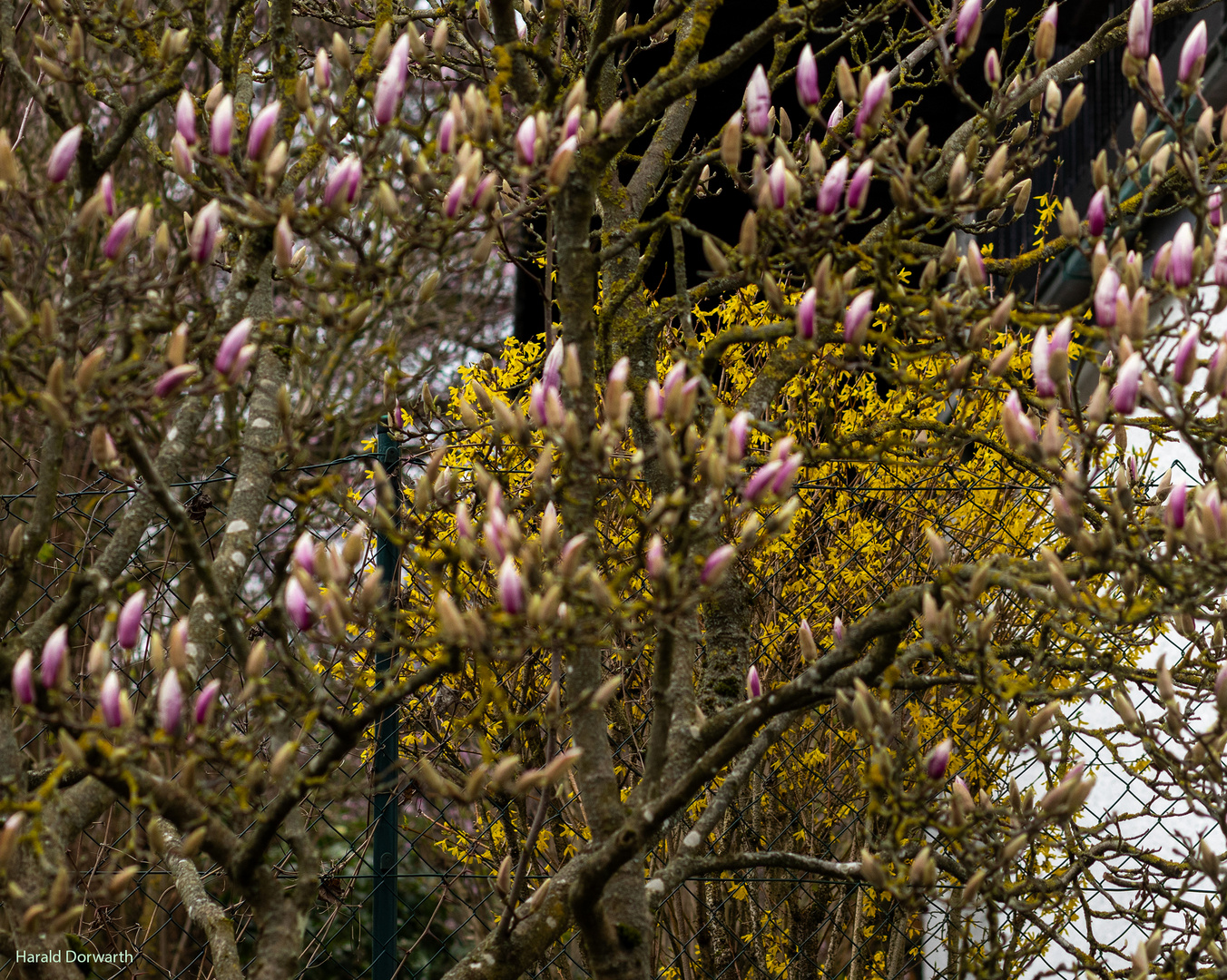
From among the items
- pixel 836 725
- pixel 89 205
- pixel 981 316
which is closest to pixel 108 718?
pixel 89 205

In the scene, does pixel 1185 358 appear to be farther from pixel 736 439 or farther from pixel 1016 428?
pixel 736 439

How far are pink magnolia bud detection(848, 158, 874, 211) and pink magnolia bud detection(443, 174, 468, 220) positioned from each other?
59cm

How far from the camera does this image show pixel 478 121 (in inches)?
71.4

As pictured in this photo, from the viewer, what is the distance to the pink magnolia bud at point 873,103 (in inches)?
75.0

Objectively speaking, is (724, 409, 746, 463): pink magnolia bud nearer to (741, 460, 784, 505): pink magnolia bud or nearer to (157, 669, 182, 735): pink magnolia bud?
(741, 460, 784, 505): pink magnolia bud

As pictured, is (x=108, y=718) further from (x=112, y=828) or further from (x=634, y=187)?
(x=112, y=828)

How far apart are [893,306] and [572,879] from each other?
1.18 meters

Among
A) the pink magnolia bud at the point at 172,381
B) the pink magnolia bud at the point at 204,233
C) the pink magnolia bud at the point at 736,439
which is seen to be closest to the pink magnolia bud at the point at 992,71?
the pink magnolia bud at the point at 736,439

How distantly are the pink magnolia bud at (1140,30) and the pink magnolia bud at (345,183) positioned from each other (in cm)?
132

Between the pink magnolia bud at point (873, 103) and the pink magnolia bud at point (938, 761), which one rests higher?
the pink magnolia bud at point (873, 103)

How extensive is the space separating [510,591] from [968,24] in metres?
1.33

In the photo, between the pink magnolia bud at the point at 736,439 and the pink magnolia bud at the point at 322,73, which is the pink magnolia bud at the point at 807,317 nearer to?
the pink magnolia bud at the point at 736,439

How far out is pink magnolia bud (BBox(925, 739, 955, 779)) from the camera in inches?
70.5

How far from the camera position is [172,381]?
5.09ft
